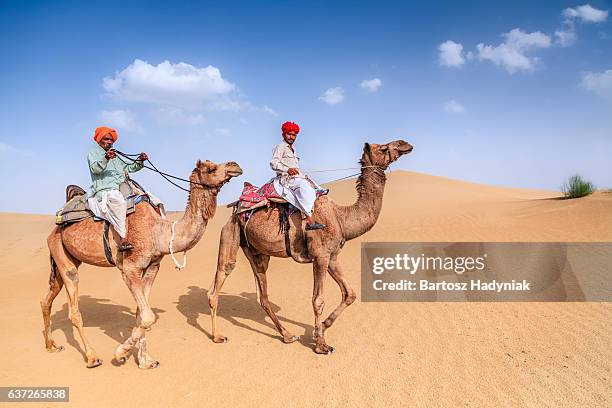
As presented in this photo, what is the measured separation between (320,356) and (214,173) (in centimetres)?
309

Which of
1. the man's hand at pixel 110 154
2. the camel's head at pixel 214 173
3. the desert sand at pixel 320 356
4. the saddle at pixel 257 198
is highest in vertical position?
the man's hand at pixel 110 154

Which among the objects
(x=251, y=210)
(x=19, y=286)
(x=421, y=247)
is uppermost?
(x=251, y=210)

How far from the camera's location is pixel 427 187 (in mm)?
32750

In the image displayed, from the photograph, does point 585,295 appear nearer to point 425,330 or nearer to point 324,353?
point 425,330

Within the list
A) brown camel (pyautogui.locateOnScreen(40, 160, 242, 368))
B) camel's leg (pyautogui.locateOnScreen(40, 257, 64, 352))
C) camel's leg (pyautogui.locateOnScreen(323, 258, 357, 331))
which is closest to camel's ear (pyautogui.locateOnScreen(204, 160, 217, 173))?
brown camel (pyautogui.locateOnScreen(40, 160, 242, 368))

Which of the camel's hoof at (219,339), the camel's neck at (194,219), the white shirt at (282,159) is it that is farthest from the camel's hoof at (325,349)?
the white shirt at (282,159)

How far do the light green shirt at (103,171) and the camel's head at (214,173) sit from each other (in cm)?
117

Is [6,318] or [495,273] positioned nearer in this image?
[6,318]

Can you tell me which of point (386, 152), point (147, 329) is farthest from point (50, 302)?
point (386, 152)

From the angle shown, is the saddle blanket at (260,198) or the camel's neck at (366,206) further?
the saddle blanket at (260,198)

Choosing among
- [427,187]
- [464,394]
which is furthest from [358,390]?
[427,187]

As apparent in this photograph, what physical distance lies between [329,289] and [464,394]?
220 inches

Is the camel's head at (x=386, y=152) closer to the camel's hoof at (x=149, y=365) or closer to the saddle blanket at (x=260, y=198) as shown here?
the saddle blanket at (x=260, y=198)

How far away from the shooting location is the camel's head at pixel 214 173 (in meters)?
5.97
